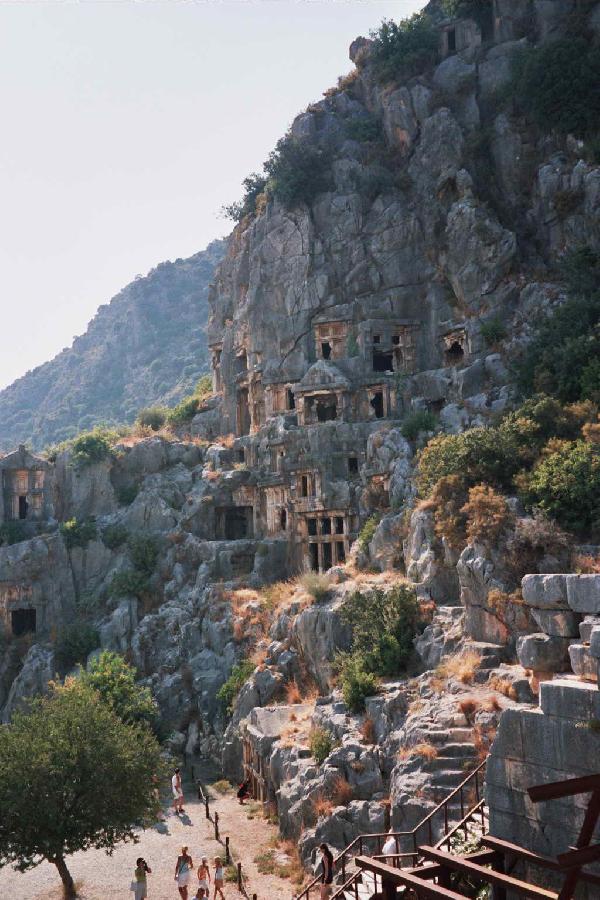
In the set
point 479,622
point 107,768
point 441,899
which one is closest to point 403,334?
point 479,622

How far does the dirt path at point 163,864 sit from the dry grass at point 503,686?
6.50 meters

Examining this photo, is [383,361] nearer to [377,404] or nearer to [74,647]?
[377,404]

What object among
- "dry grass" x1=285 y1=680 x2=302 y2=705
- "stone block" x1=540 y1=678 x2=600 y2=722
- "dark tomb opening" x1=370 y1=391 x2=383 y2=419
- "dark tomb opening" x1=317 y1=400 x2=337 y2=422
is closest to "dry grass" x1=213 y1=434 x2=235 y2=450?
"dark tomb opening" x1=317 y1=400 x2=337 y2=422

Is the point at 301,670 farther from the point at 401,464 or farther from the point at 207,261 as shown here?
the point at 207,261

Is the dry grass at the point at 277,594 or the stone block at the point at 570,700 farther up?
the stone block at the point at 570,700

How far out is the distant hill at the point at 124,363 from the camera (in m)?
130

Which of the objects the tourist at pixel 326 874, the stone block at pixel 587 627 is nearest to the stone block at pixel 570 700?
the stone block at pixel 587 627

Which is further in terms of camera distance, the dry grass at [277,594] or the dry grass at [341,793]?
the dry grass at [277,594]

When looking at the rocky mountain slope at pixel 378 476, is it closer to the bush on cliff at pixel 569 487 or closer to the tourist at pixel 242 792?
the bush on cliff at pixel 569 487

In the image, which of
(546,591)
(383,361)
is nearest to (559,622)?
(546,591)

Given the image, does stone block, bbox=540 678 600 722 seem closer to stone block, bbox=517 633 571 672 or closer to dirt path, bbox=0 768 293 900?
stone block, bbox=517 633 571 672

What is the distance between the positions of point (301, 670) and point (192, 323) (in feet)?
372

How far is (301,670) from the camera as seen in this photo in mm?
31172

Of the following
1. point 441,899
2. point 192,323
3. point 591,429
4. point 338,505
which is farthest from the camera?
point 192,323
